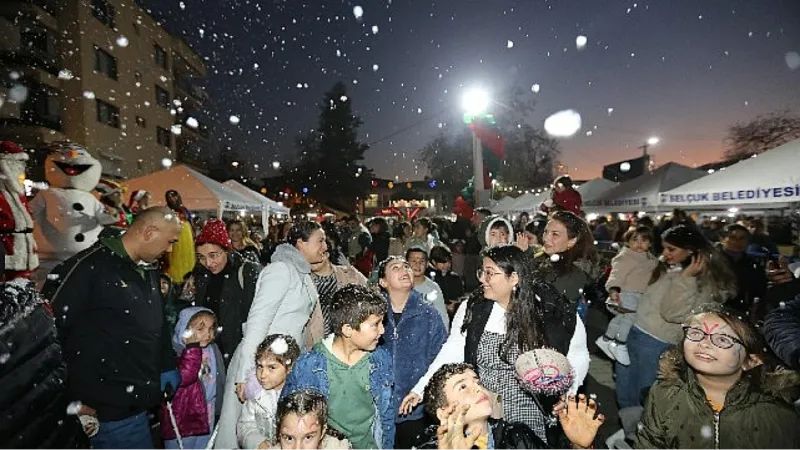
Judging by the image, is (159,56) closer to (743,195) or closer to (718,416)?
(743,195)

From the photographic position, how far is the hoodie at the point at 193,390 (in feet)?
12.9

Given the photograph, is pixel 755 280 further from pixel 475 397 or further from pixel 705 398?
pixel 475 397

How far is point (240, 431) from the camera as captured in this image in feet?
10.6

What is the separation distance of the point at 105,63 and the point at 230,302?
2749 cm

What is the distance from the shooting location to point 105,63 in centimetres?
2506

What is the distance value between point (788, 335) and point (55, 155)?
23.4ft

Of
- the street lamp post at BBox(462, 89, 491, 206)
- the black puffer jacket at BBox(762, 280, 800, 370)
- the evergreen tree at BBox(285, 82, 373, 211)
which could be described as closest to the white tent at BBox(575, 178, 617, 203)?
the street lamp post at BBox(462, 89, 491, 206)

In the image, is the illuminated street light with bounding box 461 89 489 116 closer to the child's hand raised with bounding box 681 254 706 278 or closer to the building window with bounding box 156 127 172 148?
the child's hand raised with bounding box 681 254 706 278

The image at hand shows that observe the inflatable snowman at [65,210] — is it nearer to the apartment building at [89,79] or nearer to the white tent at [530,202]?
the white tent at [530,202]

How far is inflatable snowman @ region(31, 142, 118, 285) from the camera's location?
4.99 meters

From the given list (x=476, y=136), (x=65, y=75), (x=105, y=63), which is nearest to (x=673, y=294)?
(x=476, y=136)

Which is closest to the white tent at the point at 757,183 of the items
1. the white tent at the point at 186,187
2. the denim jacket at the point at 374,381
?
the denim jacket at the point at 374,381

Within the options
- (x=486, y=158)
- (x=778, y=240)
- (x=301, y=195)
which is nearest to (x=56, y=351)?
(x=778, y=240)

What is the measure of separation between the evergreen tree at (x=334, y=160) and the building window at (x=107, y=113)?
3288 centimetres
